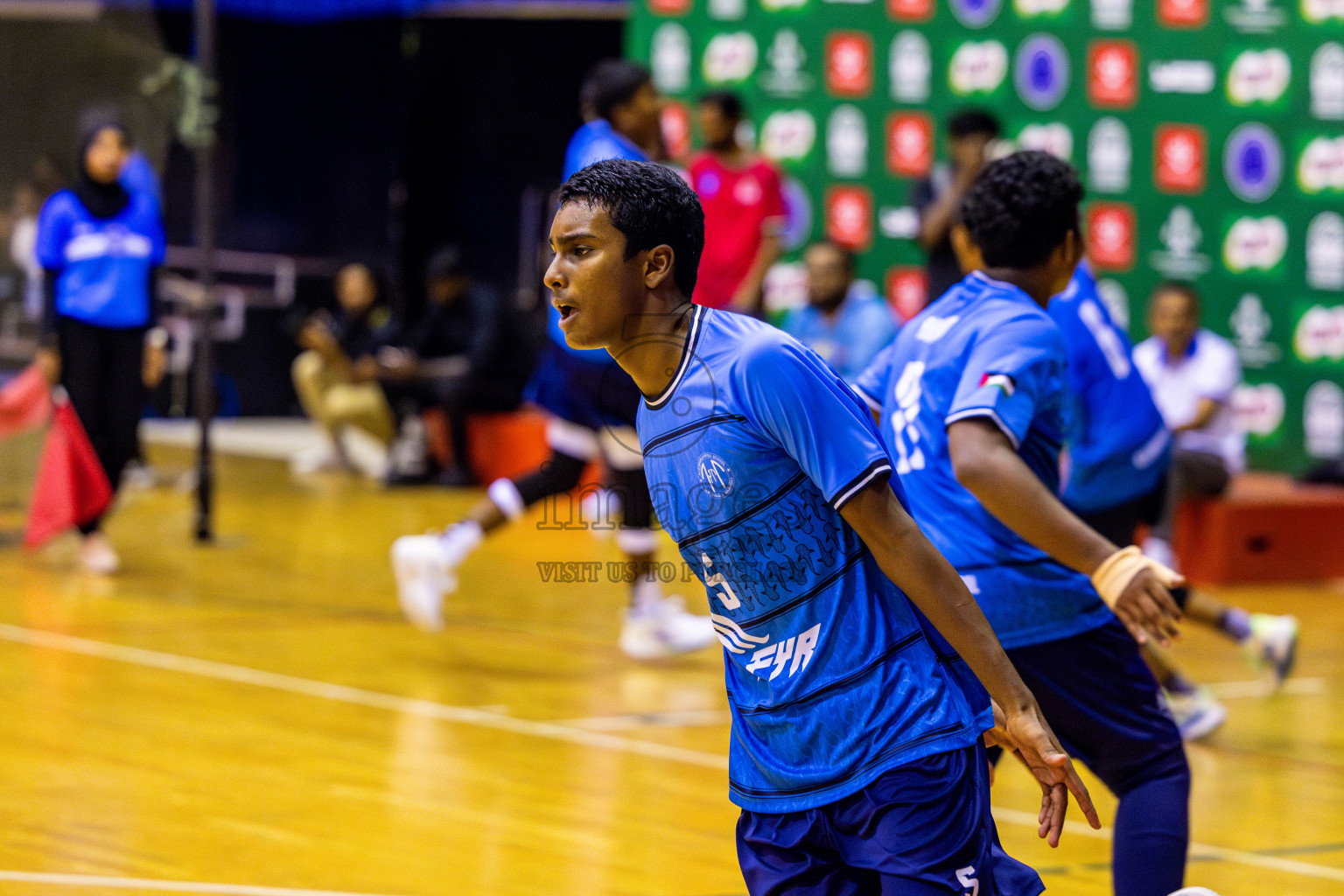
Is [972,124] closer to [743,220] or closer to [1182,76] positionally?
[743,220]

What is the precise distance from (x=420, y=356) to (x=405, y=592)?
5850mm

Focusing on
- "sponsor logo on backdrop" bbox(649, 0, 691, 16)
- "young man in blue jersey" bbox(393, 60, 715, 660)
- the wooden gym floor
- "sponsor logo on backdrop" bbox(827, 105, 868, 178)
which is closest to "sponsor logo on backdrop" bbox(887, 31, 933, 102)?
Answer: "sponsor logo on backdrop" bbox(827, 105, 868, 178)

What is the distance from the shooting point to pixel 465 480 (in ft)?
37.3

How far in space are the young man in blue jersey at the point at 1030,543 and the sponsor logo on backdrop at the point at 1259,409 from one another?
618 centimetres

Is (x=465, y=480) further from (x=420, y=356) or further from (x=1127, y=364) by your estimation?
(x=1127, y=364)

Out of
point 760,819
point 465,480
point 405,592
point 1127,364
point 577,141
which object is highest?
point 577,141

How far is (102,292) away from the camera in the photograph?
7539 mm

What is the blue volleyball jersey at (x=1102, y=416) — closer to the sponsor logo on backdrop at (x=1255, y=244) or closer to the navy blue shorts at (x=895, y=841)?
the navy blue shorts at (x=895, y=841)

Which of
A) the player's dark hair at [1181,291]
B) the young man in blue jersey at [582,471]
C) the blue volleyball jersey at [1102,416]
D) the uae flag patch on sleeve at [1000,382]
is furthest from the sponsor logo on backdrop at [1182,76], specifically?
the uae flag patch on sleeve at [1000,382]

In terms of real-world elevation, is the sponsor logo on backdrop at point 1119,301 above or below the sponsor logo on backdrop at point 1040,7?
below

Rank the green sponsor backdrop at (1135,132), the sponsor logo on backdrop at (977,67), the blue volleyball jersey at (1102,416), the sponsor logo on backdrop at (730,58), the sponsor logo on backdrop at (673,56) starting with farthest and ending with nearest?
the sponsor logo on backdrop at (673,56) < the sponsor logo on backdrop at (730,58) < the sponsor logo on backdrop at (977,67) < the green sponsor backdrop at (1135,132) < the blue volleyball jersey at (1102,416)

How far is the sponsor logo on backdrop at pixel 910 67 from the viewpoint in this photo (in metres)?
9.66

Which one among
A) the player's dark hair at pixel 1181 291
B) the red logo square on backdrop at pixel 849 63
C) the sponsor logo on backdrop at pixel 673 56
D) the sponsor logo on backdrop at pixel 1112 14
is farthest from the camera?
the sponsor logo on backdrop at pixel 673 56

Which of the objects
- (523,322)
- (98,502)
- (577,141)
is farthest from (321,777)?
(523,322)
